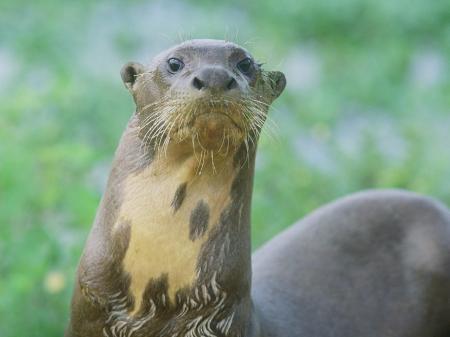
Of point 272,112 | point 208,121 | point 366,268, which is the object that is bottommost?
point 208,121

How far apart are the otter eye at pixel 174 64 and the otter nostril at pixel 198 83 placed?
13 cm

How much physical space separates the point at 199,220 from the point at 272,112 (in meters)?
2.90

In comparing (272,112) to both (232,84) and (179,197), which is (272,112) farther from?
(232,84)

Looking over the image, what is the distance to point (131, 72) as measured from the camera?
334 cm

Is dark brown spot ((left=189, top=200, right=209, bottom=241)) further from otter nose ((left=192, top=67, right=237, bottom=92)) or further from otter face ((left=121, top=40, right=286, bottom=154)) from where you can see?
otter nose ((left=192, top=67, right=237, bottom=92))

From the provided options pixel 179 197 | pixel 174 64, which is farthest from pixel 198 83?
pixel 179 197

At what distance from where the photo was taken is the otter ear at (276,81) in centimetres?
337

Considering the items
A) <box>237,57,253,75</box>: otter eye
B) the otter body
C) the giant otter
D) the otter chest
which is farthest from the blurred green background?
<box>237,57,253,75</box>: otter eye

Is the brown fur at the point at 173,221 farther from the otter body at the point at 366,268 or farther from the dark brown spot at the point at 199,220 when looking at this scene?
the otter body at the point at 366,268

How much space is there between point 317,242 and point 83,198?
1324mm

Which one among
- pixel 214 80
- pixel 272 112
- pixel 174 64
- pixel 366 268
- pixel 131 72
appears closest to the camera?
pixel 214 80

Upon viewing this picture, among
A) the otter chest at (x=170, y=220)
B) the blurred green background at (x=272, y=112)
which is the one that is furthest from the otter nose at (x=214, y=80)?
the blurred green background at (x=272, y=112)

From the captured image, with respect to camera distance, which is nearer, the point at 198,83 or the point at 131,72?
the point at 198,83

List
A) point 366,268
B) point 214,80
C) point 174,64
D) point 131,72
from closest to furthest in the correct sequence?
point 214,80, point 174,64, point 131,72, point 366,268
